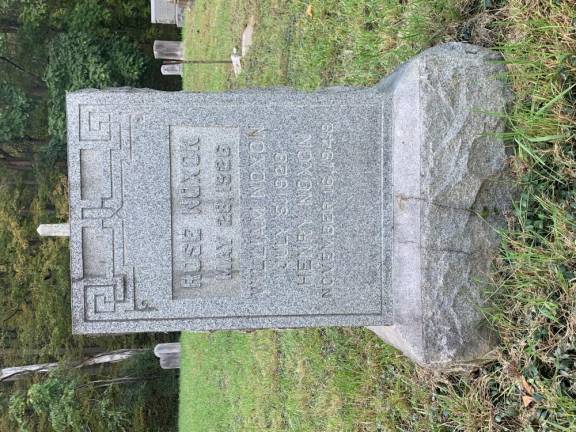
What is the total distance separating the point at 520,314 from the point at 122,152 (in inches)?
89.6

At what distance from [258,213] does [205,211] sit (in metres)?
0.30

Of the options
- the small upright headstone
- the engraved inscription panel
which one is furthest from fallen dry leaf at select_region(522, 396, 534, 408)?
the small upright headstone

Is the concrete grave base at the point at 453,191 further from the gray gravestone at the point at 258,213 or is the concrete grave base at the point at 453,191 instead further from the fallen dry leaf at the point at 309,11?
the fallen dry leaf at the point at 309,11

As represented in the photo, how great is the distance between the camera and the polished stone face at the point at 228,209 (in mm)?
3508

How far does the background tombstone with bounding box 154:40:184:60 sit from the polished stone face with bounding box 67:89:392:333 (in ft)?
29.0

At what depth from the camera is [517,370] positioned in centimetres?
320

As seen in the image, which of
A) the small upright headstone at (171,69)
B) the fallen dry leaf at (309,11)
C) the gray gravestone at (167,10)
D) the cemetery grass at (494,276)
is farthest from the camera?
the gray gravestone at (167,10)

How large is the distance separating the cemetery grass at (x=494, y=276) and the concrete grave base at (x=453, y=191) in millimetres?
94

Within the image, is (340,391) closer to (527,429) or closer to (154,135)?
(527,429)

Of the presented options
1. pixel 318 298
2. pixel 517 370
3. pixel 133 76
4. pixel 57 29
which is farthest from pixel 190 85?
pixel 517 370

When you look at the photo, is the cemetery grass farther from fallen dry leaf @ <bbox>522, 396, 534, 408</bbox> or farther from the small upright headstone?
the small upright headstone

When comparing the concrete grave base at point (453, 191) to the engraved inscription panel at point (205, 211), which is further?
the engraved inscription panel at point (205, 211)

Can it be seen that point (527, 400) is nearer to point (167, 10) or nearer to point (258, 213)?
point (258, 213)

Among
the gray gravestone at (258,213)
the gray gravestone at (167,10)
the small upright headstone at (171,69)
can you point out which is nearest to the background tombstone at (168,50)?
the small upright headstone at (171,69)
